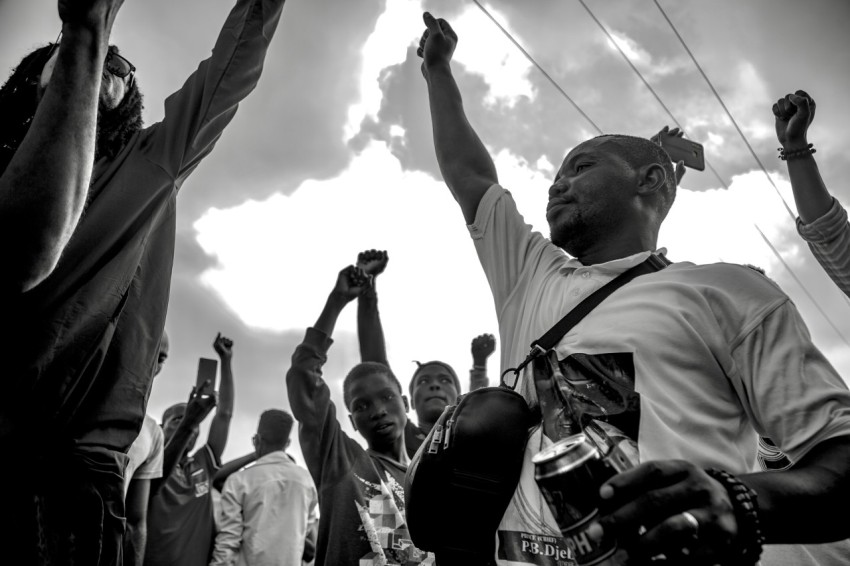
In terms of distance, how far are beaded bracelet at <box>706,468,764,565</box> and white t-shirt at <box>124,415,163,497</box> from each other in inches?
128

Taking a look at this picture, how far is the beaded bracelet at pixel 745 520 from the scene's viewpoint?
997mm

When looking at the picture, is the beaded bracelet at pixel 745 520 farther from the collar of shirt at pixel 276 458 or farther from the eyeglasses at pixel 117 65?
the collar of shirt at pixel 276 458

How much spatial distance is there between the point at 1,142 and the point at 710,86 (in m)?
6.16

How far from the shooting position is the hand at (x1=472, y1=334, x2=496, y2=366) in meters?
5.55

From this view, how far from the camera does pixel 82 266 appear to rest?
1.50 m

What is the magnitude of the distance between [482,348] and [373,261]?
1.49 m

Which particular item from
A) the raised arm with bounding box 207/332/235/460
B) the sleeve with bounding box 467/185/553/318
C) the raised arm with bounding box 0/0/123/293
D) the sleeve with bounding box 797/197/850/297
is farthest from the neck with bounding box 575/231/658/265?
the raised arm with bounding box 207/332/235/460

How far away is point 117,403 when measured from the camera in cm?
152

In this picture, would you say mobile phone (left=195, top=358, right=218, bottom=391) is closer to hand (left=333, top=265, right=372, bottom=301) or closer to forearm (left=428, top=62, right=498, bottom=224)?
hand (left=333, top=265, right=372, bottom=301)

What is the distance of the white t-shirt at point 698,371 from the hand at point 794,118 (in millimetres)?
2155

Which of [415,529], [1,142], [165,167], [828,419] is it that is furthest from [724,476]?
[1,142]

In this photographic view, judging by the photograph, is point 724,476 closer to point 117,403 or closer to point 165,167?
point 117,403

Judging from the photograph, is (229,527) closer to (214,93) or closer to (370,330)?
(370,330)

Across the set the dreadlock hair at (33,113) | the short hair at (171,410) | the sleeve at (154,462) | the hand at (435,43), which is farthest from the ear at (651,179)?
the short hair at (171,410)
